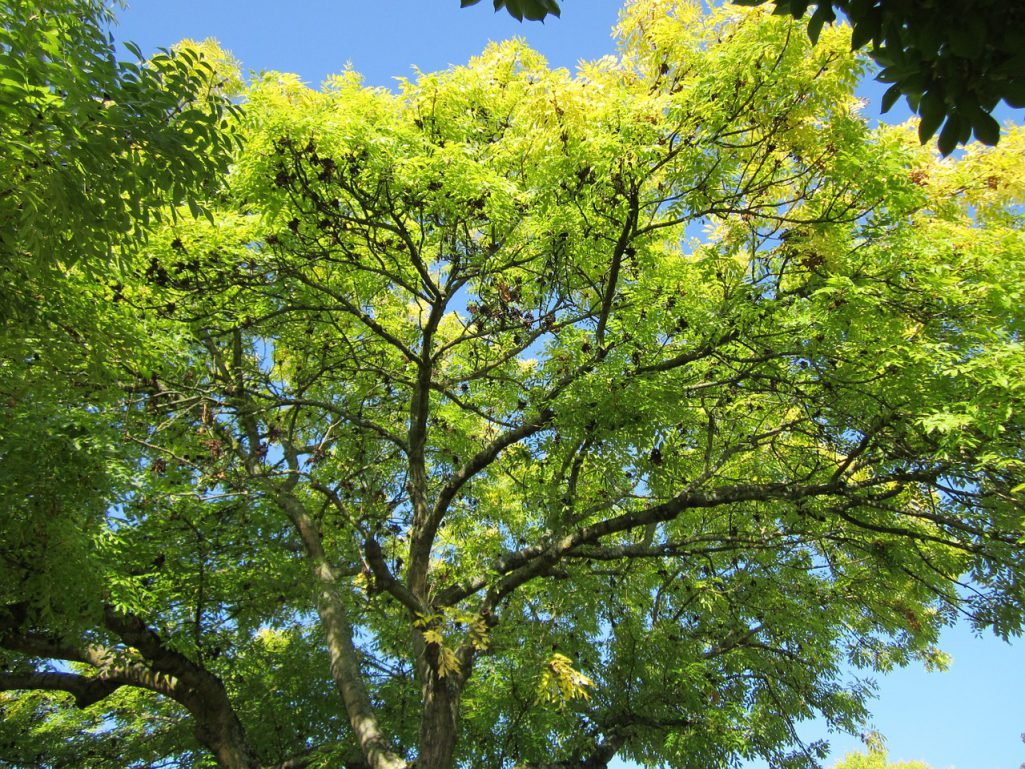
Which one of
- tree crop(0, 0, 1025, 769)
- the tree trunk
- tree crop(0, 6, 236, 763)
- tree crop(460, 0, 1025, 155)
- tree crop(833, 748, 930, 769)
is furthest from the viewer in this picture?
tree crop(833, 748, 930, 769)

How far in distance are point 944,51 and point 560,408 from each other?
4516 mm

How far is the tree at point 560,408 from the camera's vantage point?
16.7ft

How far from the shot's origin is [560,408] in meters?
5.98

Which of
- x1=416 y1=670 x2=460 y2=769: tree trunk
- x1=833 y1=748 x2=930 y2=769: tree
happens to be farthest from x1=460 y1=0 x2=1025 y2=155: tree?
x1=833 y1=748 x2=930 y2=769: tree

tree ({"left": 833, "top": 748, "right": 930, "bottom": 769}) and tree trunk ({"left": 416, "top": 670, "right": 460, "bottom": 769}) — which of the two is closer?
tree trunk ({"left": 416, "top": 670, "right": 460, "bottom": 769})

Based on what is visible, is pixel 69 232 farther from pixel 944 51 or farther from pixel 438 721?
pixel 438 721

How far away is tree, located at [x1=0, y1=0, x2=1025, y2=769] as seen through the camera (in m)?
5.08

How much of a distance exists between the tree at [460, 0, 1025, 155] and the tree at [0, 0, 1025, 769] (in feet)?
10.3

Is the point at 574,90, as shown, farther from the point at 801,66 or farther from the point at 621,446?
the point at 621,446

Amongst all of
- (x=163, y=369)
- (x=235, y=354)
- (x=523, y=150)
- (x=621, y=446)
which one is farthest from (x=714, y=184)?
(x=235, y=354)

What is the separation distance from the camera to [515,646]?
8492 millimetres

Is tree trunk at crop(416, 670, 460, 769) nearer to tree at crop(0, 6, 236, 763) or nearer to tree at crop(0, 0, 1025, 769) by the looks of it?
tree at crop(0, 0, 1025, 769)

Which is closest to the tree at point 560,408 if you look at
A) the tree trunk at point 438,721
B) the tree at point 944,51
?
the tree trunk at point 438,721

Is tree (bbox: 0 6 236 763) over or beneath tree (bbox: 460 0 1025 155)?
over
